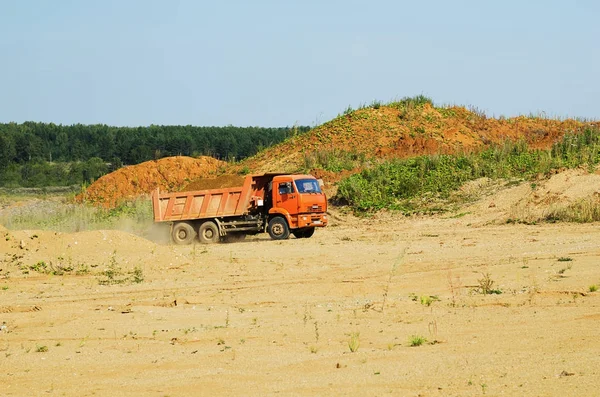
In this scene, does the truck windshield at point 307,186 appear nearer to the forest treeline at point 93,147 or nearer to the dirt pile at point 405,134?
the dirt pile at point 405,134

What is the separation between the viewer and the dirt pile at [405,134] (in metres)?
45.1

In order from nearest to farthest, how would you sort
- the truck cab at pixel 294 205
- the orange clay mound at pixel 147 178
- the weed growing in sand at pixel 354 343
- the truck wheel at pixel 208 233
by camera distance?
the weed growing in sand at pixel 354 343
the truck cab at pixel 294 205
the truck wheel at pixel 208 233
the orange clay mound at pixel 147 178

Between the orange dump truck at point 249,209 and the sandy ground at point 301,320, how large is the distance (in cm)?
432

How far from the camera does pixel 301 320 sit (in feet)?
47.6

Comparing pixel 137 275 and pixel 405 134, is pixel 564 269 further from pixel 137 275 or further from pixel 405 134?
pixel 405 134

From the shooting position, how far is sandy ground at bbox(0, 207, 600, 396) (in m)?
10.4

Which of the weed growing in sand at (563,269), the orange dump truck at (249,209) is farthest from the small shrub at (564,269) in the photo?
the orange dump truck at (249,209)

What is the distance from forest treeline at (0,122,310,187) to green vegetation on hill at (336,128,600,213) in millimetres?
33783

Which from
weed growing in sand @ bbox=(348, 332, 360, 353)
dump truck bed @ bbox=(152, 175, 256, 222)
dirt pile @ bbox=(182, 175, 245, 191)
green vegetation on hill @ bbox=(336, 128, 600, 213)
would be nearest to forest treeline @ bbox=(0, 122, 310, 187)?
dirt pile @ bbox=(182, 175, 245, 191)

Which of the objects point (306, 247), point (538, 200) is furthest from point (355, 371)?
point (538, 200)

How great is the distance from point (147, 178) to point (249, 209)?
68.5 feet

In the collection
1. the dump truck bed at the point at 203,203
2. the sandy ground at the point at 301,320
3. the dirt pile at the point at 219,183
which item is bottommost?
the sandy ground at the point at 301,320

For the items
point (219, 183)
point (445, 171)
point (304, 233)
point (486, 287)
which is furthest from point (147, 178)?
point (486, 287)

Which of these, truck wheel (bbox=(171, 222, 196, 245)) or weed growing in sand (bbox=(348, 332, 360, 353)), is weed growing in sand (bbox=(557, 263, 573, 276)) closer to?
weed growing in sand (bbox=(348, 332, 360, 353))
